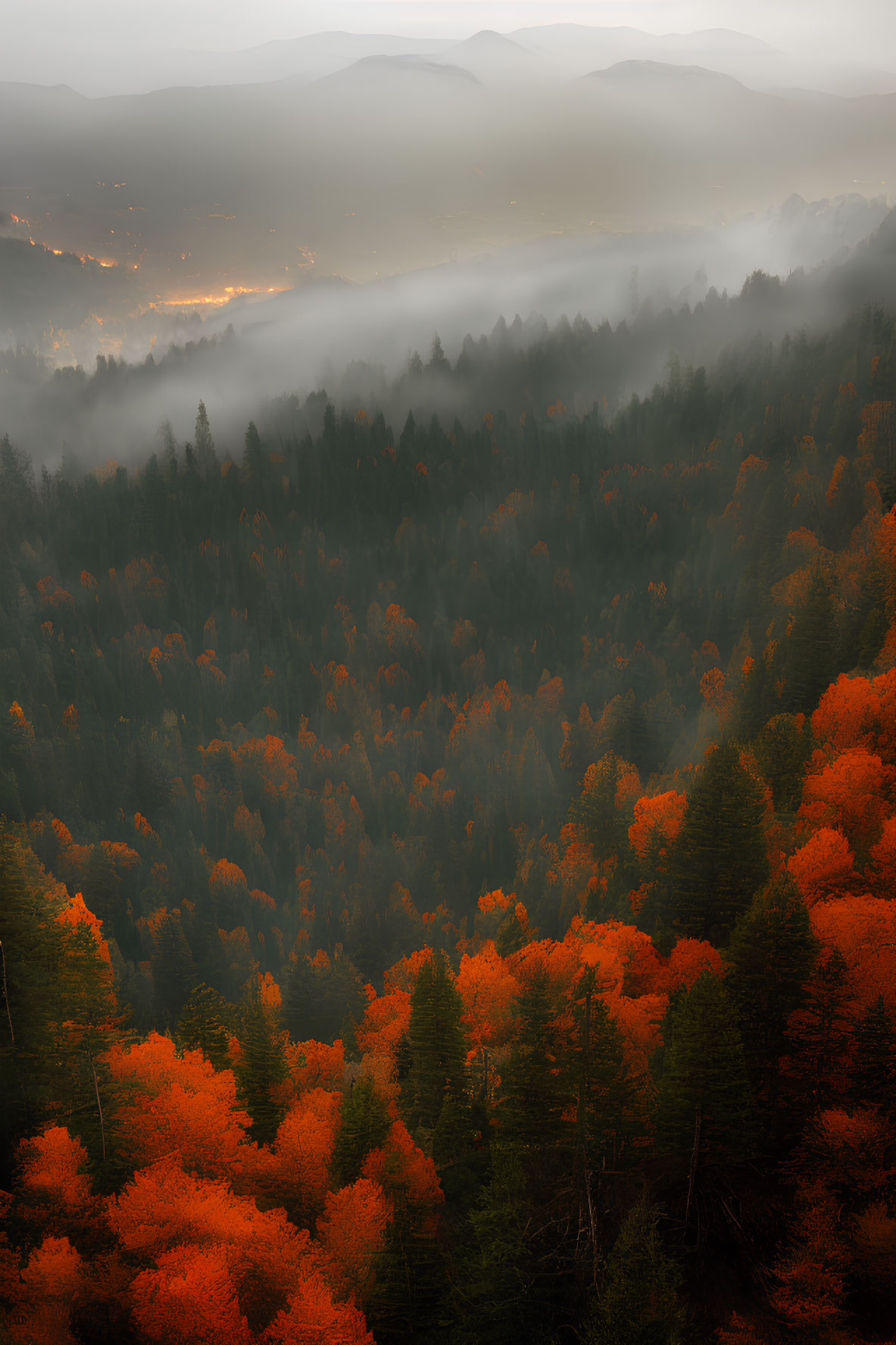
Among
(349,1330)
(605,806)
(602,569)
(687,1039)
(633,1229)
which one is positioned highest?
(687,1039)

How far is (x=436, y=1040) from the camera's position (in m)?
36.0

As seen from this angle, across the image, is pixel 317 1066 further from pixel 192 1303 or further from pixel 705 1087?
pixel 705 1087

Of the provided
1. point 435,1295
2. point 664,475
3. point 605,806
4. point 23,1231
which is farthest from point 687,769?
point 664,475

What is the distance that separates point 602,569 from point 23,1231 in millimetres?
167922

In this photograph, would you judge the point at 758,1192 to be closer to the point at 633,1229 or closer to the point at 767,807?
the point at 633,1229

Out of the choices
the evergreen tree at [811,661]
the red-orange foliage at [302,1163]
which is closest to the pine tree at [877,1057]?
the red-orange foliage at [302,1163]

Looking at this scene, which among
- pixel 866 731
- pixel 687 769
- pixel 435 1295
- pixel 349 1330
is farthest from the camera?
pixel 687 769

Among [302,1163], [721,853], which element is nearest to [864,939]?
[721,853]

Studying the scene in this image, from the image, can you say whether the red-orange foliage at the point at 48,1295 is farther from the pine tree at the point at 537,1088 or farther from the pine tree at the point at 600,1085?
the pine tree at the point at 600,1085

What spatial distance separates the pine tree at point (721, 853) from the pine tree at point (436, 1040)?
41.6 ft

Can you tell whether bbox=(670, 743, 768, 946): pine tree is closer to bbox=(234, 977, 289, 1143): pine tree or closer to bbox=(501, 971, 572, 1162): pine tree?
bbox=(501, 971, 572, 1162): pine tree

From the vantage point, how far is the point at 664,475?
188875 mm

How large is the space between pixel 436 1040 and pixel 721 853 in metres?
16.4

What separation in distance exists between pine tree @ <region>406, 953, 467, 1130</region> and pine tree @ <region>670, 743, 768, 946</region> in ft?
41.6
